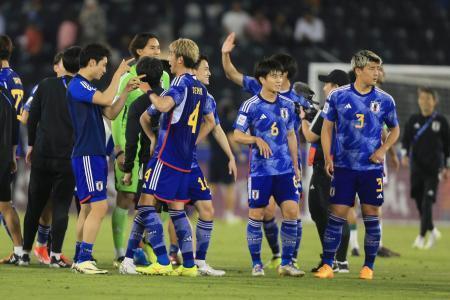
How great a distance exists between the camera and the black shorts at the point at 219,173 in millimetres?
22469

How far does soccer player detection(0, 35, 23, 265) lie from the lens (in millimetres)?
12422

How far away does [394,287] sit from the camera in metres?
11.0

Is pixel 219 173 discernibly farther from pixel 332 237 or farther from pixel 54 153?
pixel 332 237

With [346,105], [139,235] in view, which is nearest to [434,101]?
[346,105]

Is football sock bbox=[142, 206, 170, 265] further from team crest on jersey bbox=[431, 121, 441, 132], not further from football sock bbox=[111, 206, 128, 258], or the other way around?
team crest on jersey bbox=[431, 121, 441, 132]

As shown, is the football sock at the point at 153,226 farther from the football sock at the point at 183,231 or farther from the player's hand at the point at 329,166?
the player's hand at the point at 329,166

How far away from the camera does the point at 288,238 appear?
11836mm

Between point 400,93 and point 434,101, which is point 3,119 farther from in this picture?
point 400,93

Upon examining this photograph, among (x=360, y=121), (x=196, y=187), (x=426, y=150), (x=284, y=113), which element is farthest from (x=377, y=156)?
(x=426, y=150)

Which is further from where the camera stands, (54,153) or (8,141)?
(8,141)

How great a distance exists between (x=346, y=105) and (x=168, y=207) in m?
2.03

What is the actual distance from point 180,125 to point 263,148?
2.88 feet

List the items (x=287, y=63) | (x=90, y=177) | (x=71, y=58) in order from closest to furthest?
(x=90, y=177) < (x=71, y=58) < (x=287, y=63)

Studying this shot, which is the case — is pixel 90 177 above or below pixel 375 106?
below
